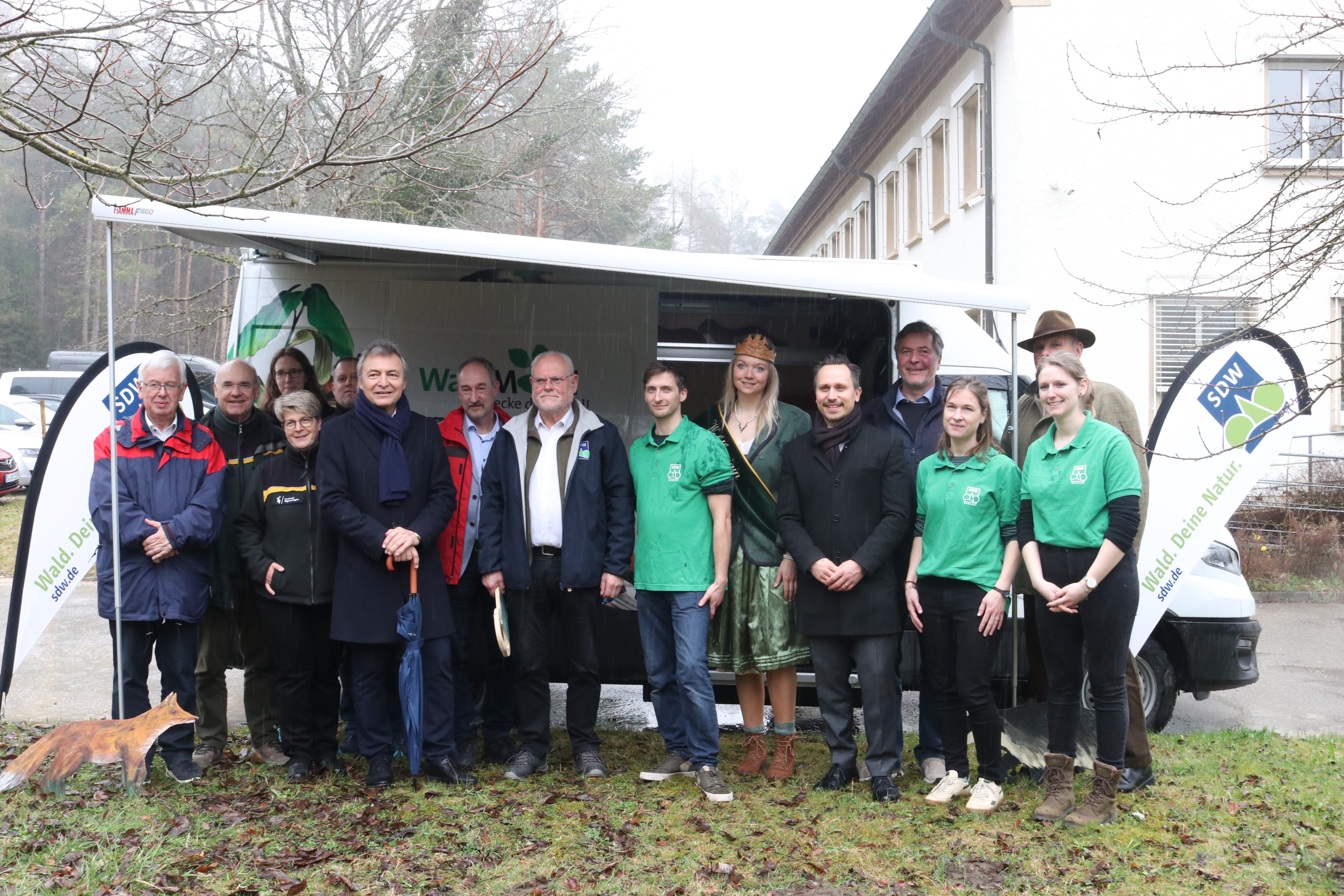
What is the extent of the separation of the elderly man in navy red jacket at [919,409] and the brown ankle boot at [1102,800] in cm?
69

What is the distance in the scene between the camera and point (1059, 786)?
445 centimetres

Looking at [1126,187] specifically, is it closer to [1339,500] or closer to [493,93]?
[1339,500]

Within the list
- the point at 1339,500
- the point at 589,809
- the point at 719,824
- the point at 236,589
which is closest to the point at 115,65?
the point at 236,589

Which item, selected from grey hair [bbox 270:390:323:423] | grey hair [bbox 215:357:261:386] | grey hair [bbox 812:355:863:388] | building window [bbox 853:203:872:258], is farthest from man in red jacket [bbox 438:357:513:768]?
building window [bbox 853:203:872:258]

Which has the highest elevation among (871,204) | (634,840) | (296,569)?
(871,204)

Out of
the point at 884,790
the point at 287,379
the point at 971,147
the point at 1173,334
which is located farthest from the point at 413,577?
the point at 971,147

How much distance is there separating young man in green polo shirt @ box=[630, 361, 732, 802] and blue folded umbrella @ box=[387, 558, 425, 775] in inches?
37.8

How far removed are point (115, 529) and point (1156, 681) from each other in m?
5.15

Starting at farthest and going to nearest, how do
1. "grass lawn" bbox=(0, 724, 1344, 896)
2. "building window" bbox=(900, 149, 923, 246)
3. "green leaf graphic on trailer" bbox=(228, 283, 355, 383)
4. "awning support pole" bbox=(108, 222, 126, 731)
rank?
"building window" bbox=(900, 149, 923, 246), "green leaf graphic on trailer" bbox=(228, 283, 355, 383), "awning support pole" bbox=(108, 222, 126, 731), "grass lawn" bbox=(0, 724, 1344, 896)

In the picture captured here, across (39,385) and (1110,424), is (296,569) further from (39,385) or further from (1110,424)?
(39,385)

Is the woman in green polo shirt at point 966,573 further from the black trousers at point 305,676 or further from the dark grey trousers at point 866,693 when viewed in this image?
the black trousers at point 305,676

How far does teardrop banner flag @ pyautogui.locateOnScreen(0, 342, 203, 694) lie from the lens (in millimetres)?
5512

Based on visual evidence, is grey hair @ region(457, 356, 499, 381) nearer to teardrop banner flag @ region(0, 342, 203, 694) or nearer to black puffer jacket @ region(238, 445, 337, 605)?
black puffer jacket @ region(238, 445, 337, 605)

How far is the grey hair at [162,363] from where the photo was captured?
4.80m
